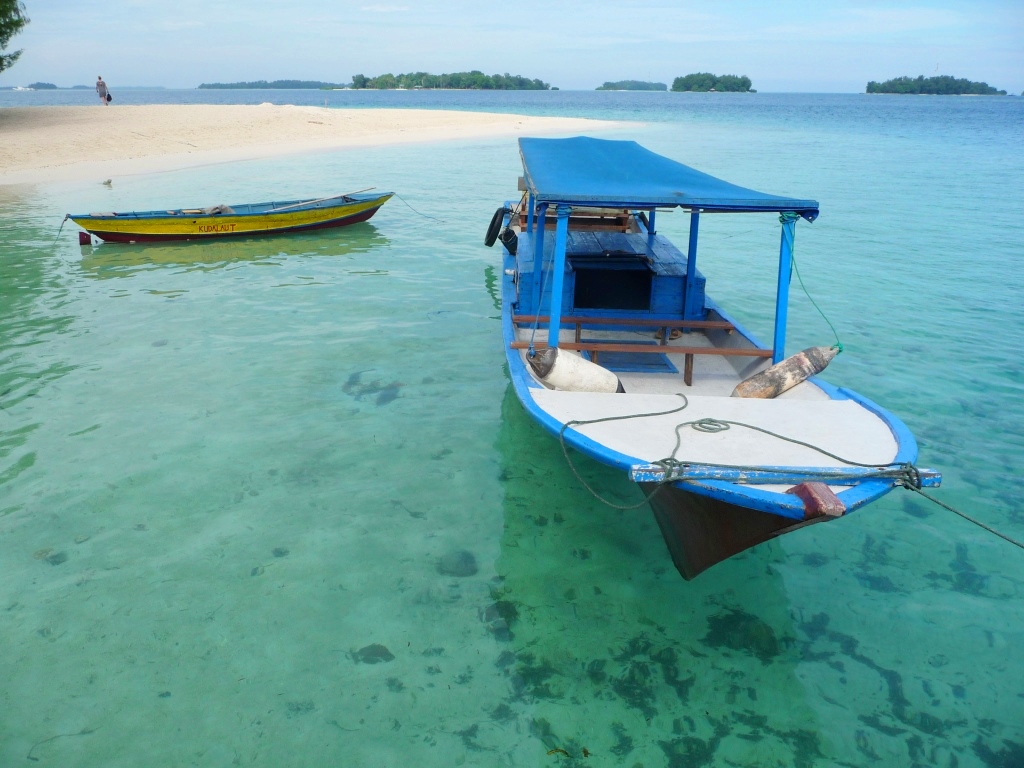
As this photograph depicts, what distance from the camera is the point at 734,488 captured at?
3986 millimetres

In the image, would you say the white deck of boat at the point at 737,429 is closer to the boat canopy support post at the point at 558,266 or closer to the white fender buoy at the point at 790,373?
the white fender buoy at the point at 790,373

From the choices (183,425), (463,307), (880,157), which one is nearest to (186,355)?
(183,425)

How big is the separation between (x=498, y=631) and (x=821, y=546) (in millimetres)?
2818

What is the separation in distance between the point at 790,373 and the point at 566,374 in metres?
1.79

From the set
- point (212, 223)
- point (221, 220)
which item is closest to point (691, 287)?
point (221, 220)

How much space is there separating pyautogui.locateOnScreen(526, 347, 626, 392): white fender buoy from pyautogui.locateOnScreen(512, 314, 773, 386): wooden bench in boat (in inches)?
28.3

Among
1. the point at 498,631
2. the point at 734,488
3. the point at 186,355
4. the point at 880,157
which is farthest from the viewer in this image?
the point at 880,157

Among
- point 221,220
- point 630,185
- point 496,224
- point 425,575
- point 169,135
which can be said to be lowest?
point 425,575

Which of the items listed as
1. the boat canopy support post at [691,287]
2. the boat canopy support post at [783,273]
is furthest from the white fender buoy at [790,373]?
the boat canopy support post at [691,287]

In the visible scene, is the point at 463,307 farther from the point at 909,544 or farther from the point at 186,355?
the point at 909,544

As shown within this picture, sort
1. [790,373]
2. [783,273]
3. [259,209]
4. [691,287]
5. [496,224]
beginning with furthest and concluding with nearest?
[259,209] → [496,224] → [691,287] → [783,273] → [790,373]

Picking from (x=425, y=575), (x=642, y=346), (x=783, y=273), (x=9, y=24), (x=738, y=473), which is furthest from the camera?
(x=9, y=24)

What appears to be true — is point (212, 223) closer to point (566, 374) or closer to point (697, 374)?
point (697, 374)

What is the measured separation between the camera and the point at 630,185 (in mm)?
6133
